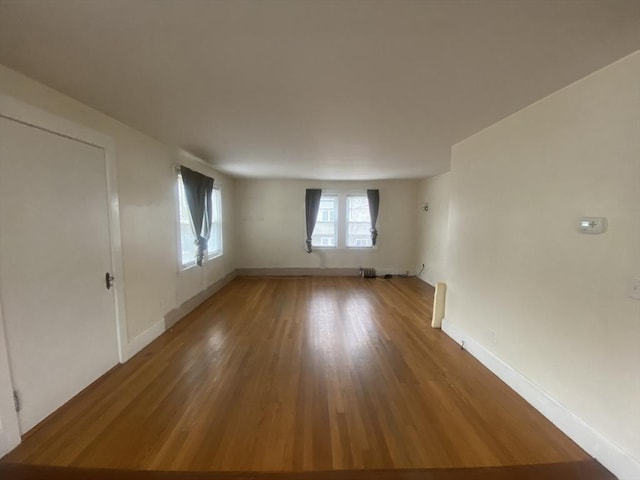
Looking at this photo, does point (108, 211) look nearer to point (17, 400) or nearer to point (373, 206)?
point (17, 400)

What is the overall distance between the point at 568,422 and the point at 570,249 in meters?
1.15

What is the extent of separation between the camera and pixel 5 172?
5.58 ft

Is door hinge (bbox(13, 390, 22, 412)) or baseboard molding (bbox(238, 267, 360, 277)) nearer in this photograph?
door hinge (bbox(13, 390, 22, 412))

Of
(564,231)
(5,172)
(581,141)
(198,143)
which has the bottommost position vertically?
(564,231)

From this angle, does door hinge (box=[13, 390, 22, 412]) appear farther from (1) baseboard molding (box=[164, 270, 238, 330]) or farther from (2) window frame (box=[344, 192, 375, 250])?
(2) window frame (box=[344, 192, 375, 250])

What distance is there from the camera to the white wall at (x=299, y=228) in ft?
22.0

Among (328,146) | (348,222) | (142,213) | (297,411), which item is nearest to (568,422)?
(297,411)

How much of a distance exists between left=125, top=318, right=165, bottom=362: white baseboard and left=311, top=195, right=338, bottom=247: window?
4050mm

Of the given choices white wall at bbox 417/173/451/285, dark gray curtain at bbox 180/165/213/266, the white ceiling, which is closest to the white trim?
the white ceiling

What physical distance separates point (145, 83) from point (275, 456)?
252 centimetres

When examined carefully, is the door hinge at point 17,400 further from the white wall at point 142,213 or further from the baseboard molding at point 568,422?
the baseboard molding at point 568,422

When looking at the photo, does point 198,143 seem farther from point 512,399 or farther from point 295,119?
point 512,399

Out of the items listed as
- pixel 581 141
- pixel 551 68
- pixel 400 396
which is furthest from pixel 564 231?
pixel 400 396

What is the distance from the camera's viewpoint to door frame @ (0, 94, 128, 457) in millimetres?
1683
